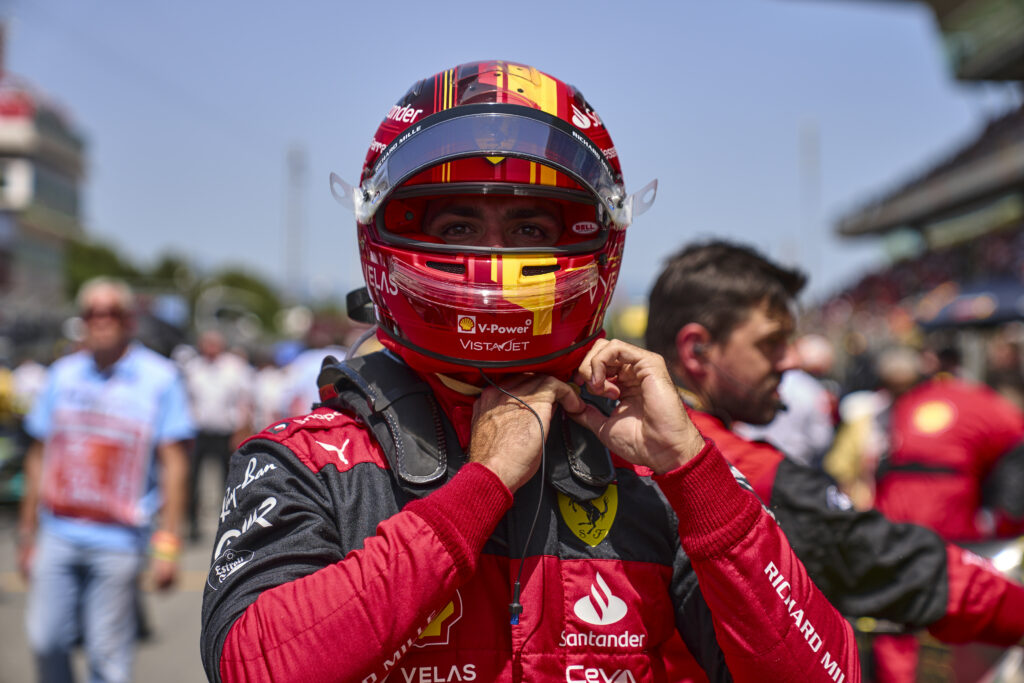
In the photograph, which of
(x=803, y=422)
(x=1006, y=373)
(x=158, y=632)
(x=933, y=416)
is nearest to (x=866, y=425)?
(x=803, y=422)

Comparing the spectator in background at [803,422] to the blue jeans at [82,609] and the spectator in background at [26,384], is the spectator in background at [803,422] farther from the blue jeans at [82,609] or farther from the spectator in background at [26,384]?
the spectator in background at [26,384]

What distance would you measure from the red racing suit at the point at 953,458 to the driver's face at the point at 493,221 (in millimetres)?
4087

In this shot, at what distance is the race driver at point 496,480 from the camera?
137 centimetres

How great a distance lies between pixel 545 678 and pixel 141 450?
3.49 meters

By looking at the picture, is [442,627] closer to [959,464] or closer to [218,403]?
[959,464]

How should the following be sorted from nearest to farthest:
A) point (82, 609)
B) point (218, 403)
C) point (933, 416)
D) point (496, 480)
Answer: point (496, 480) → point (82, 609) → point (933, 416) → point (218, 403)

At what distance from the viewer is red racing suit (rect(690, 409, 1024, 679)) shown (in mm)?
2201

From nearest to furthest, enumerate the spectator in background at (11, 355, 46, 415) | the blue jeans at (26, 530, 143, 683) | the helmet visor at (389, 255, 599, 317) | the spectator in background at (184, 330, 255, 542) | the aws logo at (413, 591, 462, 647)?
the aws logo at (413, 591, 462, 647) < the helmet visor at (389, 255, 599, 317) < the blue jeans at (26, 530, 143, 683) < the spectator in background at (184, 330, 255, 542) < the spectator in background at (11, 355, 46, 415)

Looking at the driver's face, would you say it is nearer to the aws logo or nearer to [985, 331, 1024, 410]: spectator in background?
the aws logo

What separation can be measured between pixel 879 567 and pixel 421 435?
4.24ft

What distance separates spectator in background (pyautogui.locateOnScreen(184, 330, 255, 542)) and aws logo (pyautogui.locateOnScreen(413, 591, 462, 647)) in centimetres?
847

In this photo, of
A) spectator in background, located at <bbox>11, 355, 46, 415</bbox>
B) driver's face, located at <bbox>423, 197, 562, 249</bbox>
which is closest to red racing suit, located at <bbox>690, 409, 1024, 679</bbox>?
driver's face, located at <bbox>423, 197, 562, 249</bbox>

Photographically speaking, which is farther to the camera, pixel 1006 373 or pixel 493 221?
pixel 1006 373

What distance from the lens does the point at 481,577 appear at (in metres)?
1.53
